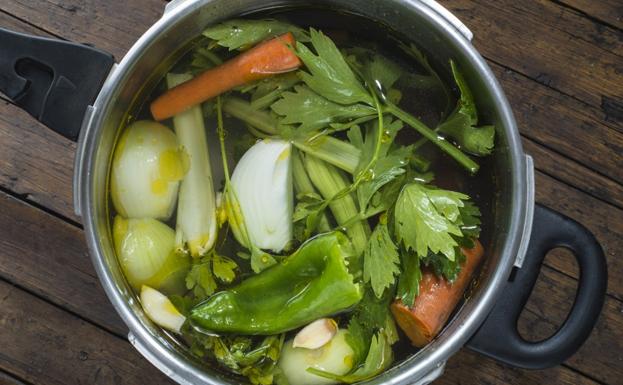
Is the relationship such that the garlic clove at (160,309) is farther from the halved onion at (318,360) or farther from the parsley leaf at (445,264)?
the parsley leaf at (445,264)

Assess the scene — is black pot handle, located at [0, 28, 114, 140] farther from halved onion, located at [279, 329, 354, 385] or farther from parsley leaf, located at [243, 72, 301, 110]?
halved onion, located at [279, 329, 354, 385]

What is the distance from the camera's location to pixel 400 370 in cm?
96

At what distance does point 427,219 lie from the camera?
0.92 metres

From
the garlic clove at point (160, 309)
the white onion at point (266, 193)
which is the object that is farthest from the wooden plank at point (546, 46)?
the garlic clove at point (160, 309)

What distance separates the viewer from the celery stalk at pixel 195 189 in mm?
1019

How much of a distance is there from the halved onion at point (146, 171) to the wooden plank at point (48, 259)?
0.26 meters

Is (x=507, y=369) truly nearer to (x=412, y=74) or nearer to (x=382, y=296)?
(x=382, y=296)

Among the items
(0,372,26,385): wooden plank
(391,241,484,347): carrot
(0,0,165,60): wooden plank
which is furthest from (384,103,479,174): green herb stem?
(0,372,26,385): wooden plank

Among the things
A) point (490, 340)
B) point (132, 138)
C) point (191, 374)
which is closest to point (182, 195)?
point (132, 138)

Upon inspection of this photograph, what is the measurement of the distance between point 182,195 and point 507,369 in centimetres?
64

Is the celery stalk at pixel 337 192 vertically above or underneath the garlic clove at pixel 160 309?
above

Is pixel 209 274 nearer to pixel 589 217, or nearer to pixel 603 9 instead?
pixel 589 217

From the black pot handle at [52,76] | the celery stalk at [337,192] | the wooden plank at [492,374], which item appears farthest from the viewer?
the wooden plank at [492,374]

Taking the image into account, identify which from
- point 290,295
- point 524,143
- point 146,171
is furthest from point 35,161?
point 524,143
